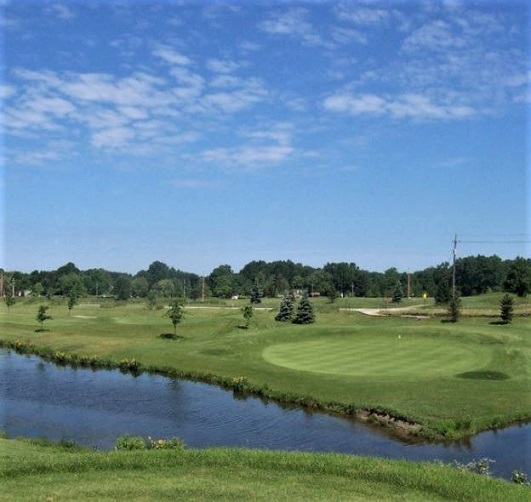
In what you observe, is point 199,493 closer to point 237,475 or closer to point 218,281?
point 237,475

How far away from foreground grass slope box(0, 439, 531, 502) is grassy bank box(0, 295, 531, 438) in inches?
544

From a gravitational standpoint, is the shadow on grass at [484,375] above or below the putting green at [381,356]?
below

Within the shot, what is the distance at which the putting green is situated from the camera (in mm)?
38969

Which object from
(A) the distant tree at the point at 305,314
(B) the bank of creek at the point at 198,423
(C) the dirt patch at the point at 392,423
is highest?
(A) the distant tree at the point at 305,314

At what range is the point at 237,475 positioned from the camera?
46.3 feet

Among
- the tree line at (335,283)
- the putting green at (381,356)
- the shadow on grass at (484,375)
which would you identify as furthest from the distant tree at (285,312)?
the tree line at (335,283)

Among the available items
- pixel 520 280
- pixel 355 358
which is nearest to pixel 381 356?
pixel 355 358

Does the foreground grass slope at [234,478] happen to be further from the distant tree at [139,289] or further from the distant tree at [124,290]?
the distant tree at [139,289]

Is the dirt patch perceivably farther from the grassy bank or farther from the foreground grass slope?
the foreground grass slope

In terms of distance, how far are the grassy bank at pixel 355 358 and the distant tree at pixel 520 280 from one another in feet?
A: 109

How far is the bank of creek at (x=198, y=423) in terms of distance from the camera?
83.9 ft

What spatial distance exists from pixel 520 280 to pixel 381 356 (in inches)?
2723

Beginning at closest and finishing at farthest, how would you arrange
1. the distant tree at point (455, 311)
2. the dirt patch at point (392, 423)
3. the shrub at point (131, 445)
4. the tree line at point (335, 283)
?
the shrub at point (131, 445) → the dirt patch at point (392, 423) → the distant tree at point (455, 311) → the tree line at point (335, 283)

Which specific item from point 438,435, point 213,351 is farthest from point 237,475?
point 213,351
